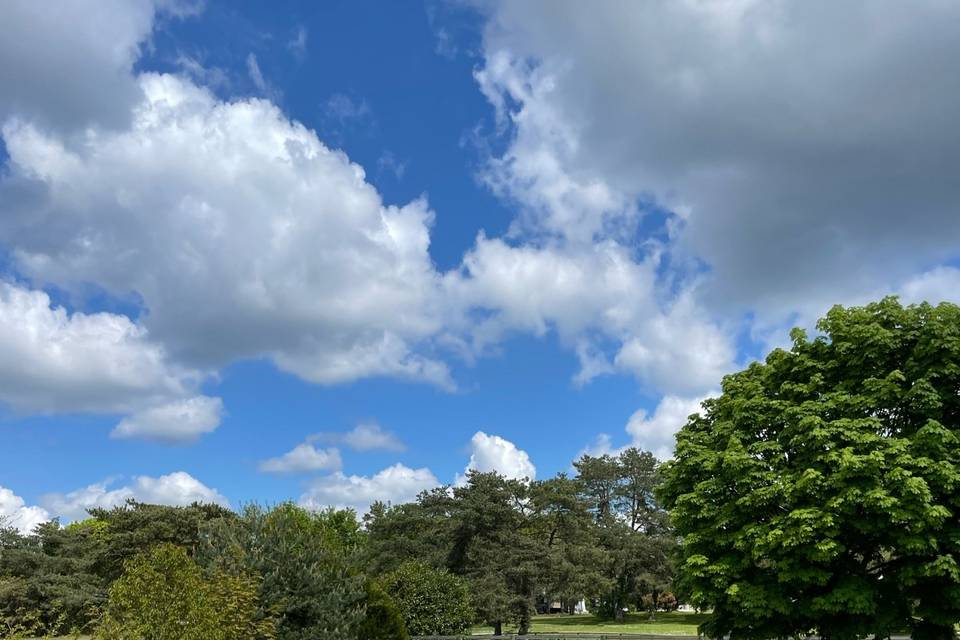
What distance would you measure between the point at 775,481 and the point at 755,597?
3993 millimetres

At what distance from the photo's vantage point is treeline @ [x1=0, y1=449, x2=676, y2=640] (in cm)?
1377

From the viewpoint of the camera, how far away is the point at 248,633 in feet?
48.1

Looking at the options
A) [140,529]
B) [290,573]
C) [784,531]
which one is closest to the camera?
[290,573]

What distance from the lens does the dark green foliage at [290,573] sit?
55.4 ft

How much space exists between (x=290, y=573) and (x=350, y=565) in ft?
8.86

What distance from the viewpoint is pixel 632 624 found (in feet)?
233

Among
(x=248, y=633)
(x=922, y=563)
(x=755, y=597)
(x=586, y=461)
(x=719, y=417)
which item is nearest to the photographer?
(x=248, y=633)

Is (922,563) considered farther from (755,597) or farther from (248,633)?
(248,633)

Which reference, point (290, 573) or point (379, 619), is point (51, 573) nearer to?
point (379, 619)

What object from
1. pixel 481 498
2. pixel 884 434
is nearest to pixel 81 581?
pixel 481 498

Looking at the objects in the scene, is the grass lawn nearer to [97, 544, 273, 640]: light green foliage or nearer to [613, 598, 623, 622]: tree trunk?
[613, 598, 623, 622]: tree trunk

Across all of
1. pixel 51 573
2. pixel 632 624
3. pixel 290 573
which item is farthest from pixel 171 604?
pixel 632 624

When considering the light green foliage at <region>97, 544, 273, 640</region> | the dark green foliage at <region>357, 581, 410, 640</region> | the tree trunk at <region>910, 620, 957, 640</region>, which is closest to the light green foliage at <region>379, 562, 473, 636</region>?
the dark green foliage at <region>357, 581, 410, 640</region>

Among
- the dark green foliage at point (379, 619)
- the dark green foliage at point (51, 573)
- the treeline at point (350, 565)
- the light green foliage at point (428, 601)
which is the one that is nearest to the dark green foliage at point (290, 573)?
the treeline at point (350, 565)
